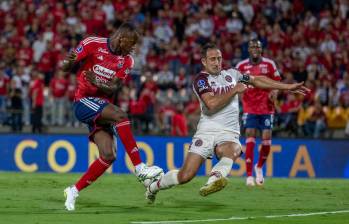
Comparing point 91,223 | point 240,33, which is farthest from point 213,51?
point 240,33

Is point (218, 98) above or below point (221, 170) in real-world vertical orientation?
above

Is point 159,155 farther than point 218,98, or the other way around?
point 159,155

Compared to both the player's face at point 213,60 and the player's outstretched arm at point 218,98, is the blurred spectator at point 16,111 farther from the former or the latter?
the player's outstretched arm at point 218,98

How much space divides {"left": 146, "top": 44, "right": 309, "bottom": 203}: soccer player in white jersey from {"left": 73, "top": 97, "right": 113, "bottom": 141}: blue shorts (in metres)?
1.09

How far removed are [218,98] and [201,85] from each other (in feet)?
1.04

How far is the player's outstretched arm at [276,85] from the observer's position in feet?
37.6

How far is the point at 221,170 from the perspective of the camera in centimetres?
1112

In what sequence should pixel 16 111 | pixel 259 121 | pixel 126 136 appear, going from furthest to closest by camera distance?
pixel 16 111
pixel 259 121
pixel 126 136

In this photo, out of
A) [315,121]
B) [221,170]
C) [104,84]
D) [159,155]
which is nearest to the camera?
[221,170]

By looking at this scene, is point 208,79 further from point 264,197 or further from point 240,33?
point 240,33

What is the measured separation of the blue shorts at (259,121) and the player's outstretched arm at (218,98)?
4681 millimetres

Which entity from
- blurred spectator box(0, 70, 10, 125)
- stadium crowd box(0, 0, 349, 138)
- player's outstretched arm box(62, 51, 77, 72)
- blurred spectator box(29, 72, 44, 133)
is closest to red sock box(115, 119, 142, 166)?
player's outstretched arm box(62, 51, 77, 72)

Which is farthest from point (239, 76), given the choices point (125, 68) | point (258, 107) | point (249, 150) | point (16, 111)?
point (16, 111)

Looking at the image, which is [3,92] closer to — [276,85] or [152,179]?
[152,179]
